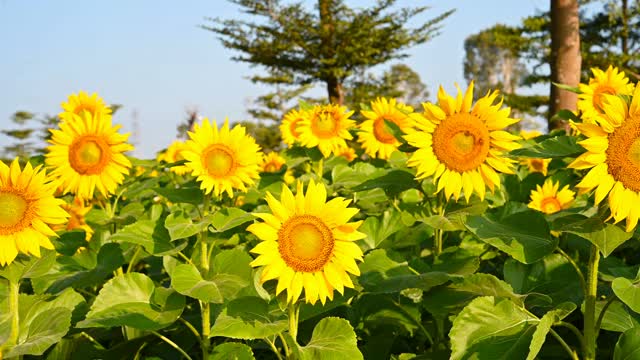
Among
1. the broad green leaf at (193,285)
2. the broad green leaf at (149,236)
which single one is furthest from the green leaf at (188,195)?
the broad green leaf at (193,285)

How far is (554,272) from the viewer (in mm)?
2557

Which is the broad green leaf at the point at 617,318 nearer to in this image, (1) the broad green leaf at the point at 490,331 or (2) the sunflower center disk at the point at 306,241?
(1) the broad green leaf at the point at 490,331

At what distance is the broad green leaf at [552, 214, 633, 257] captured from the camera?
6.44 ft

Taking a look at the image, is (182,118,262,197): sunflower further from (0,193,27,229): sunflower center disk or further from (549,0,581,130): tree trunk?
(549,0,581,130): tree trunk

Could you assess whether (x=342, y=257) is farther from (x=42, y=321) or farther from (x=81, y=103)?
(x=81, y=103)

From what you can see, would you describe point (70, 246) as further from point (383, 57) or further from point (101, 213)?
point (383, 57)

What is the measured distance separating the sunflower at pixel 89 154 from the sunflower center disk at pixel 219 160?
0.47 meters

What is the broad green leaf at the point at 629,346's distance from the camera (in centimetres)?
199

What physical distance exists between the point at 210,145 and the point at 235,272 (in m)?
0.65

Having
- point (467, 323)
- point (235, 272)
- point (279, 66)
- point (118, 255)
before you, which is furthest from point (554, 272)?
point (279, 66)

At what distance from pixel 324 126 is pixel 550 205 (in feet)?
4.01

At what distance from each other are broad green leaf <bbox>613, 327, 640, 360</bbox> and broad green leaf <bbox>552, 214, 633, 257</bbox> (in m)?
0.25

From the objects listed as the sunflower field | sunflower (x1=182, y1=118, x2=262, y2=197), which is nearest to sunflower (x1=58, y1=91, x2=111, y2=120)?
the sunflower field

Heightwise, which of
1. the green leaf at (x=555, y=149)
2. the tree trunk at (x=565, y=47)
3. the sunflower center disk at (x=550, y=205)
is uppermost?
the tree trunk at (x=565, y=47)
